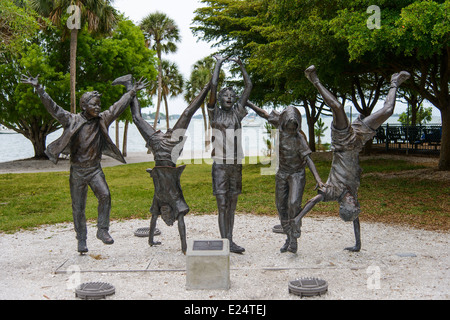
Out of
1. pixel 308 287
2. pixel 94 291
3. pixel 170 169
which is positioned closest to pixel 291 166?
pixel 170 169

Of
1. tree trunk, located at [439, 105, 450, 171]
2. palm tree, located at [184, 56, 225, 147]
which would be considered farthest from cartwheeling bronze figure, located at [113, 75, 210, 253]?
palm tree, located at [184, 56, 225, 147]

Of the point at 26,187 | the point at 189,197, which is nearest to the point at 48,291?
the point at 189,197

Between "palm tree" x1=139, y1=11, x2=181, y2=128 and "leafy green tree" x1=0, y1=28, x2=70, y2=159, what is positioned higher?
"palm tree" x1=139, y1=11, x2=181, y2=128

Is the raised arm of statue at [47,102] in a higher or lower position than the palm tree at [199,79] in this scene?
lower

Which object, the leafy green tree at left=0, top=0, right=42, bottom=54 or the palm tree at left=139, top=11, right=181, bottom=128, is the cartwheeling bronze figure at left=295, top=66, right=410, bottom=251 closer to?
the leafy green tree at left=0, top=0, right=42, bottom=54

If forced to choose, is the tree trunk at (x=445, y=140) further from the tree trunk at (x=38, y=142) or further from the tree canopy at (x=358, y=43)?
the tree trunk at (x=38, y=142)

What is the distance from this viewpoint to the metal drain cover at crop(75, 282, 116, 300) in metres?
5.06

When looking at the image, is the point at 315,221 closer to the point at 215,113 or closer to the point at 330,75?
the point at 215,113

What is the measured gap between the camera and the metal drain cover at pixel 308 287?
509 cm

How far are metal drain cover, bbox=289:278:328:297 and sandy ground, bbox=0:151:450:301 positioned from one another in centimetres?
7

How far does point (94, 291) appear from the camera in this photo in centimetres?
511

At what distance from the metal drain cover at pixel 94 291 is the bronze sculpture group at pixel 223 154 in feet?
4.60

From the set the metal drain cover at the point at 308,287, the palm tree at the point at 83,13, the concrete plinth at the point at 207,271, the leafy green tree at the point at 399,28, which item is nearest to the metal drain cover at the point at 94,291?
the concrete plinth at the point at 207,271

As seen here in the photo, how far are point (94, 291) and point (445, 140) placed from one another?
1214 cm
